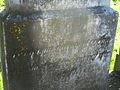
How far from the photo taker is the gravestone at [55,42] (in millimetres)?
1758

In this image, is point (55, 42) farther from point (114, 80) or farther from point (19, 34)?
point (114, 80)

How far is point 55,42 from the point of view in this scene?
1930 mm

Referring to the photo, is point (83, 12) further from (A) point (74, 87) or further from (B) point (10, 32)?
(A) point (74, 87)

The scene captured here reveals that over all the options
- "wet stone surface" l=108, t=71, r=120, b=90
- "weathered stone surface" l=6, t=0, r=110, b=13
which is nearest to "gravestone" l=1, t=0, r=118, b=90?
"weathered stone surface" l=6, t=0, r=110, b=13

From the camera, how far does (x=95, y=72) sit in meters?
2.34

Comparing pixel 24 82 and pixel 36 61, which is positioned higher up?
pixel 36 61

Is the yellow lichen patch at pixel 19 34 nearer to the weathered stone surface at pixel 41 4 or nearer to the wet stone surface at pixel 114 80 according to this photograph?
the weathered stone surface at pixel 41 4

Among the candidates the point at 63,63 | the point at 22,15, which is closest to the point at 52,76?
the point at 63,63

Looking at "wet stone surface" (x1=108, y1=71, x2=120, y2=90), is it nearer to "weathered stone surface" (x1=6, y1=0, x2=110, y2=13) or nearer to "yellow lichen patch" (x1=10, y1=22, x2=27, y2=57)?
"weathered stone surface" (x1=6, y1=0, x2=110, y2=13)

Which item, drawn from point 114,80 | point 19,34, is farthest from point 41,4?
point 114,80

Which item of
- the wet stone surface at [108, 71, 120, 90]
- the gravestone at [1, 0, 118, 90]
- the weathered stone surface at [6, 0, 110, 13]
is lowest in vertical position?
the wet stone surface at [108, 71, 120, 90]

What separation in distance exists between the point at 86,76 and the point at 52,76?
0.44m

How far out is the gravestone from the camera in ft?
5.77

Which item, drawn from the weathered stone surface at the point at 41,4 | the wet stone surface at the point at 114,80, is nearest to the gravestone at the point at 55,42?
the weathered stone surface at the point at 41,4
